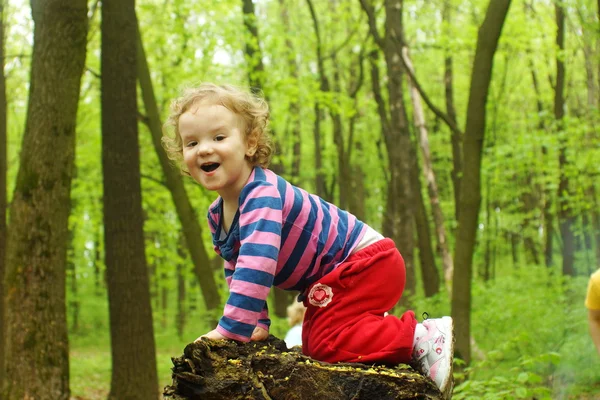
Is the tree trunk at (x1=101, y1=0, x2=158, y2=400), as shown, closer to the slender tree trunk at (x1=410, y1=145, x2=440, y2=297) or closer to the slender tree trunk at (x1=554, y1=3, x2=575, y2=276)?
the slender tree trunk at (x1=410, y1=145, x2=440, y2=297)

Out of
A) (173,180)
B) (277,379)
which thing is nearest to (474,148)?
(277,379)

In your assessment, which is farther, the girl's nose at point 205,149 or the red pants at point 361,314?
the girl's nose at point 205,149

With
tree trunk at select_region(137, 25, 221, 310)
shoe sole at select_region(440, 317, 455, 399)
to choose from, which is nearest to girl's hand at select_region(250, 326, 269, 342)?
shoe sole at select_region(440, 317, 455, 399)

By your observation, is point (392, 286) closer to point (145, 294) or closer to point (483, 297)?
point (145, 294)

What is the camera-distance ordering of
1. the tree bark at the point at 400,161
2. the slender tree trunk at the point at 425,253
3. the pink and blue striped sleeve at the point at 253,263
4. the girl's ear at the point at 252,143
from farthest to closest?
the slender tree trunk at the point at 425,253
the tree bark at the point at 400,161
the girl's ear at the point at 252,143
the pink and blue striped sleeve at the point at 253,263

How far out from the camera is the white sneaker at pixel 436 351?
2.66m

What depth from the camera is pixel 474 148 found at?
598cm

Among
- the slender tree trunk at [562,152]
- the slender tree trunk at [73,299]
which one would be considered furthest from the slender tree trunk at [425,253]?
the slender tree trunk at [73,299]

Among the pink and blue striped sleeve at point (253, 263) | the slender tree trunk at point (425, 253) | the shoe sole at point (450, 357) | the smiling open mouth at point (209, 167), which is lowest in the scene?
the slender tree trunk at point (425, 253)

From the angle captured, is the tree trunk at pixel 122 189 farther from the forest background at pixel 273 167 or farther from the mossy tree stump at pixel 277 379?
the mossy tree stump at pixel 277 379

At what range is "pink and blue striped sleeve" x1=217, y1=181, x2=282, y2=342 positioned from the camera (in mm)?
2600

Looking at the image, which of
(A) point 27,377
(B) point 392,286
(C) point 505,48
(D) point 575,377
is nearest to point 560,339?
(D) point 575,377

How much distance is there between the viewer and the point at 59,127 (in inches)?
245

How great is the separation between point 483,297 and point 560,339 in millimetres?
4524
